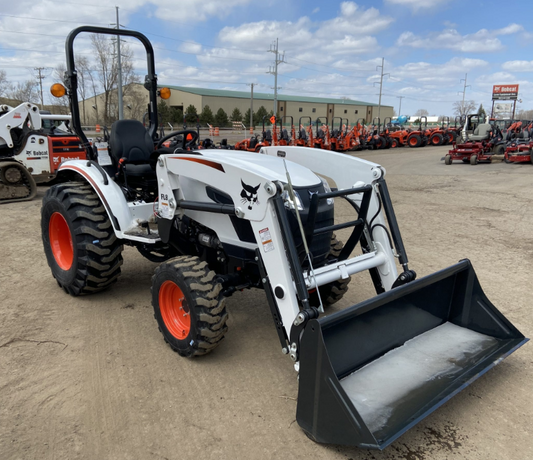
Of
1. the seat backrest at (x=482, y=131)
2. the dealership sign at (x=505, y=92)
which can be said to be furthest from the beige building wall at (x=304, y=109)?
the seat backrest at (x=482, y=131)

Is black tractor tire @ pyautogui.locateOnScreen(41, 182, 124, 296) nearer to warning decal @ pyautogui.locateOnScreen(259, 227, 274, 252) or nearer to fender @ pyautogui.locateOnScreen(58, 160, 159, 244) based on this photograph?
fender @ pyautogui.locateOnScreen(58, 160, 159, 244)

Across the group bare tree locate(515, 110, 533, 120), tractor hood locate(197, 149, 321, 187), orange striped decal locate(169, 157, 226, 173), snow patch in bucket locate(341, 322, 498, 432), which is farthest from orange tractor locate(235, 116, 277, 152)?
bare tree locate(515, 110, 533, 120)

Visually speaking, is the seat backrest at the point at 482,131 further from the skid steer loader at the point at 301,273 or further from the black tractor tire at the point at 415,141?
the skid steer loader at the point at 301,273

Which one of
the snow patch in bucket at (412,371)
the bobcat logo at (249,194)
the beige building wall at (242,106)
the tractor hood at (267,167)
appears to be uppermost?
the beige building wall at (242,106)

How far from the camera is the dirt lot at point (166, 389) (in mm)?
2496

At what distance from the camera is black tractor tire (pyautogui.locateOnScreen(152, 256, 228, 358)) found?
3.10m

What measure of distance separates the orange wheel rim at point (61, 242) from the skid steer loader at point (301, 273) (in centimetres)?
34

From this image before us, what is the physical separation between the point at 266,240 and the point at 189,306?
80 centimetres

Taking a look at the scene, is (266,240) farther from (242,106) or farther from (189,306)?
(242,106)

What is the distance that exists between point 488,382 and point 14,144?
10.2 meters

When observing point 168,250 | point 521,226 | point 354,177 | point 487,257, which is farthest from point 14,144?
point 521,226

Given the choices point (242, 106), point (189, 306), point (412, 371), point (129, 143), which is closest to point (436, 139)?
point (129, 143)

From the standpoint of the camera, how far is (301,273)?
270cm

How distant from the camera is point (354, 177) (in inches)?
145
